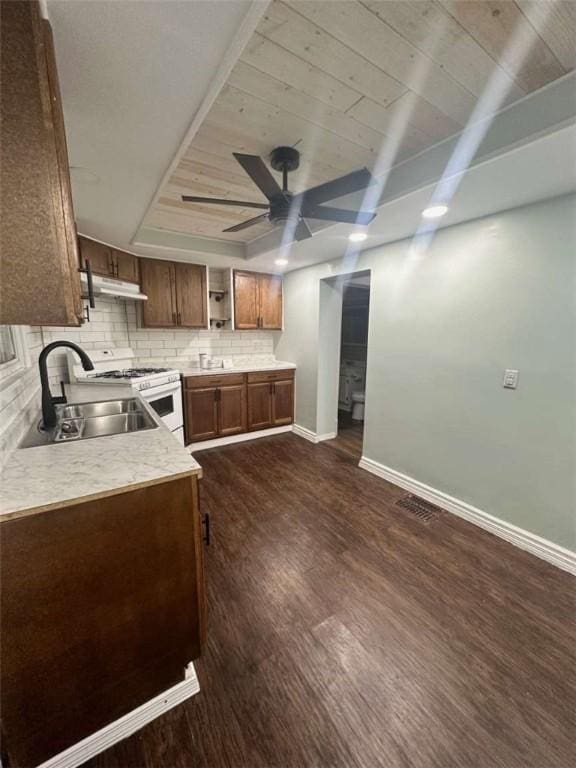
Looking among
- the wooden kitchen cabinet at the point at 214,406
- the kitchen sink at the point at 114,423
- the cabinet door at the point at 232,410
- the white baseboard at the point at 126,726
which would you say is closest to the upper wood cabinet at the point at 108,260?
the wooden kitchen cabinet at the point at 214,406

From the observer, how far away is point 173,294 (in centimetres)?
352

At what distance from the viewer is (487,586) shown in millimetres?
1727

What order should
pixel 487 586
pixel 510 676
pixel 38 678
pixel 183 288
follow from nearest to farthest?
pixel 38 678
pixel 510 676
pixel 487 586
pixel 183 288

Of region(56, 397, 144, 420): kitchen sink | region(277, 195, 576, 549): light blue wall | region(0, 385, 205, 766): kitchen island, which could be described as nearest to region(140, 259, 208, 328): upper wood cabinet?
region(56, 397, 144, 420): kitchen sink

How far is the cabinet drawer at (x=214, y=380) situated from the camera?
11.3 feet

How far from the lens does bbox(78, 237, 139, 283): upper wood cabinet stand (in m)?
2.68

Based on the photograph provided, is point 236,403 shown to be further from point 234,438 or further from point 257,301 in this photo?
point 257,301

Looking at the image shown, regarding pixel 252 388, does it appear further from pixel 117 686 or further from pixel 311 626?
pixel 117 686

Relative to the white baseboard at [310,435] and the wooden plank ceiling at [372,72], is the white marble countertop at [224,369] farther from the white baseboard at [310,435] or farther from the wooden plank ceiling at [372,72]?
the wooden plank ceiling at [372,72]

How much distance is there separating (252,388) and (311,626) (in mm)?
2716

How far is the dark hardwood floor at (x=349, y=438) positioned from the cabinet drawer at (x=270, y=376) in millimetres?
1032

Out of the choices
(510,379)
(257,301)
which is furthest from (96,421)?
(510,379)

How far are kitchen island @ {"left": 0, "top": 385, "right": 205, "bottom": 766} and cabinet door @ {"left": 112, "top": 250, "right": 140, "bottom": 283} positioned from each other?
2.40 m

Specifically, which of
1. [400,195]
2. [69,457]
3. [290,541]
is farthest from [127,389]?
[400,195]
